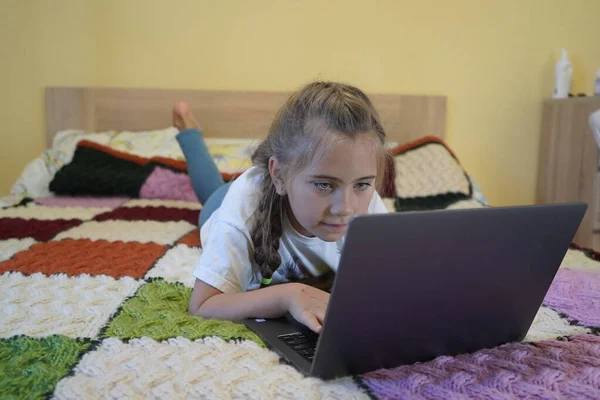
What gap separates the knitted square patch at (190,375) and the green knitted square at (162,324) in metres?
0.02

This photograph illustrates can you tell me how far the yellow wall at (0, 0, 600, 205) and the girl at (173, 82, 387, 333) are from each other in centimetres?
148

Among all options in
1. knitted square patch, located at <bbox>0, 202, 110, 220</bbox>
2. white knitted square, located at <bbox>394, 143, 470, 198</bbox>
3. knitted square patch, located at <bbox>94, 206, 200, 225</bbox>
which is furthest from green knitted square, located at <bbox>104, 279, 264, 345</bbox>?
white knitted square, located at <bbox>394, 143, 470, 198</bbox>

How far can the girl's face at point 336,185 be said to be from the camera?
798 mm

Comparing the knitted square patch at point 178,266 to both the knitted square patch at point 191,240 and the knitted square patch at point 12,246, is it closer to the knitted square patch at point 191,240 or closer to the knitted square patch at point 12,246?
the knitted square patch at point 191,240

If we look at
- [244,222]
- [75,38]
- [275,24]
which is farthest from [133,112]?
[244,222]

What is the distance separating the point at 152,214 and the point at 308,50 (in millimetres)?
1111

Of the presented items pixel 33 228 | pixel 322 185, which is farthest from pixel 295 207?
pixel 33 228

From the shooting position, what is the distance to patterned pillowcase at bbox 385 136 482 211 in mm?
1890

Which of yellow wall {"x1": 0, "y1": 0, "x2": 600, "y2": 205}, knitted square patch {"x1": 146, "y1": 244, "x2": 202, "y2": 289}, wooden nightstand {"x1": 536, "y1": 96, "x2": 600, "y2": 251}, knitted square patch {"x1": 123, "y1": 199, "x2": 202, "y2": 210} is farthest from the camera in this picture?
yellow wall {"x1": 0, "y1": 0, "x2": 600, "y2": 205}

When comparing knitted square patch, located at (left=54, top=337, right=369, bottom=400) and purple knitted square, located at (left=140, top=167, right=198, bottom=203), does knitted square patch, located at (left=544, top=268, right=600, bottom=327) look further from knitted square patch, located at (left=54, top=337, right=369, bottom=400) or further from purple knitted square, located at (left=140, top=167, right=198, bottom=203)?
purple knitted square, located at (left=140, top=167, right=198, bottom=203)

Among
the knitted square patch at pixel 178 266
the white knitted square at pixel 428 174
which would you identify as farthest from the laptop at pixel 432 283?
the white knitted square at pixel 428 174

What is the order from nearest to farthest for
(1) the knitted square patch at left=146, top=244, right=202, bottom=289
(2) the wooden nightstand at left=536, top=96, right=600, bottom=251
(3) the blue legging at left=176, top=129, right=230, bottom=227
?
(1) the knitted square patch at left=146, top=244, right=202, bottom=289 < (3) the blue legging at left=176, top=129, right=230, bottom=227 < (2) the wooden nightstand at left=536, top=96, right=600, bottom=251

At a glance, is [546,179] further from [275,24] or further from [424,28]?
[275,24]

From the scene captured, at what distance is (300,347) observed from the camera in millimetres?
691
